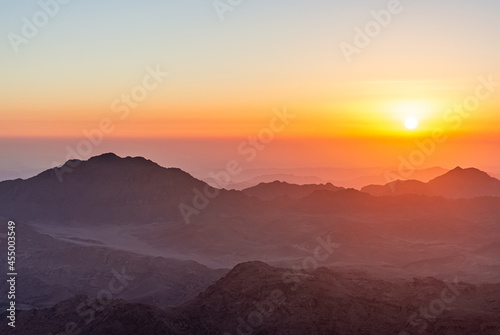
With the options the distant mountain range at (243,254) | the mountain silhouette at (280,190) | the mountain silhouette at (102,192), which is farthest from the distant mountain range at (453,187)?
the mountain silhouette at (102,192)

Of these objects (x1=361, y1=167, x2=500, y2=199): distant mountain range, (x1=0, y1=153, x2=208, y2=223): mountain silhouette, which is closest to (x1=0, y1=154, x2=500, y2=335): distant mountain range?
(x1=0, y1=153, x2=208, y2=223): mountain silhouette

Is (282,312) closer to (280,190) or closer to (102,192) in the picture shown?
(102,192)

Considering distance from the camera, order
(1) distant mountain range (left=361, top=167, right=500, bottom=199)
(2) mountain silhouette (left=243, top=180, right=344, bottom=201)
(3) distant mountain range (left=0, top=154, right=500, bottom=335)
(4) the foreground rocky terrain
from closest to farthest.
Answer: (4) the foreground rocky terrain, (3) distant mountain range (left=0, top=154, right=500, bottom=335), (2) mountain silhouette (left=243, top=180, right=344, bottom=201), (1) distant mountain range (left=361, top=167, right=500, bottom=199)

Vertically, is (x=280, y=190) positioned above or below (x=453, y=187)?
below

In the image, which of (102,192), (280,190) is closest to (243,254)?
(102,192)

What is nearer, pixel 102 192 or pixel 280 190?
pixel 102 192

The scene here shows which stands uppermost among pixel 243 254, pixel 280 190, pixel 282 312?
pixel 280 190

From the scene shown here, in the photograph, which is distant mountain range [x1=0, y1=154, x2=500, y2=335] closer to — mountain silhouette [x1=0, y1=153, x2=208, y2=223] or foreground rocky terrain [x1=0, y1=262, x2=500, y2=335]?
foreground rocky terrain [x1=0, y1=262, x2=500, y2=335]

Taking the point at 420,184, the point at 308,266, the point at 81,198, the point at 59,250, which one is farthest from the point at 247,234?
the point at 420,184
